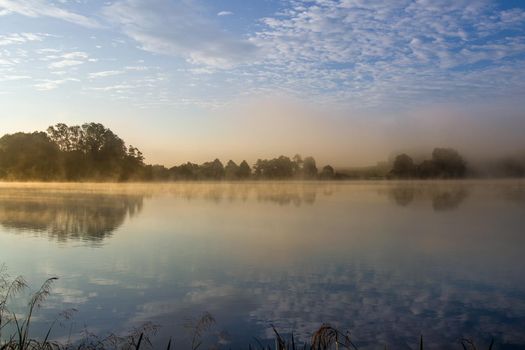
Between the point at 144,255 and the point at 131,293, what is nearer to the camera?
the point at 131,293

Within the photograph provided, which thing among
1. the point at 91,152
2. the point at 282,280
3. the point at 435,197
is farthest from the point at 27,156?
the point at 282,280

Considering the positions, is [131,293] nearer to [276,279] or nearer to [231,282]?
[231,282]

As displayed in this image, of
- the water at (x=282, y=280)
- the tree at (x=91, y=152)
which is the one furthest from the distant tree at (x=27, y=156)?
the water at (x=282, y=280)

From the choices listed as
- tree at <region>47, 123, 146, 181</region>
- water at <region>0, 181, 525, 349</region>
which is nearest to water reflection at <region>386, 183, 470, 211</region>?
water at <region>0, 181, 525, 349</region>

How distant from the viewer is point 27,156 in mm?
136625

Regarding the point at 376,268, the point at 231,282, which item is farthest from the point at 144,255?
the point at 376,268

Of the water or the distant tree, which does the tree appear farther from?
the water

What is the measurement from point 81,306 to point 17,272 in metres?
5.39

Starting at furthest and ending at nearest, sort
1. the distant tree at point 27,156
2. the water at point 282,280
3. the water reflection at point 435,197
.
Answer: the distant tree at point 27,156 < the water reflection at point 435,197 < the water at point 282,280

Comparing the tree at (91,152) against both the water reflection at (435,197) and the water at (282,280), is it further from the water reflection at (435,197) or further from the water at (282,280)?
the water at (282,280)

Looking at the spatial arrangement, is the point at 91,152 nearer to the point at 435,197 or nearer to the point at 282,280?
the point at 435,197

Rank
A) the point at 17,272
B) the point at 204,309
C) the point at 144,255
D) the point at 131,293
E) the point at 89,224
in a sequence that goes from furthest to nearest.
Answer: the point at 89,224 < the point at 144,255 < the point at 17,272 < the point at 131,293 < the point at 204,309

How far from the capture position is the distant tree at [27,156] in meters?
135

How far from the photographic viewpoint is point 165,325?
1085 centimetres
